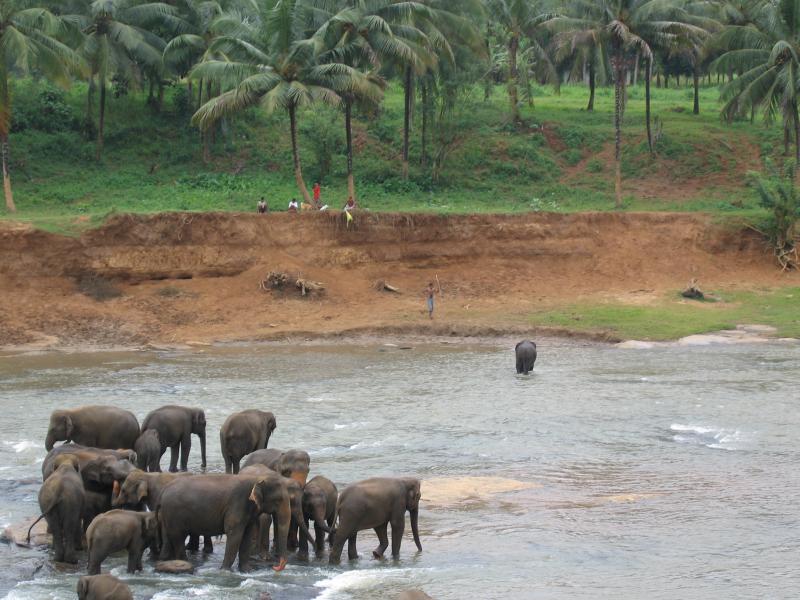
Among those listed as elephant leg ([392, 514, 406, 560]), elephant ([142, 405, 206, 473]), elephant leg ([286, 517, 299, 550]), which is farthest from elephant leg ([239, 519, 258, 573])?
elephant ([142, 405, 206, 473])

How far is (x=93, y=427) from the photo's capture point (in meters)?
16.7

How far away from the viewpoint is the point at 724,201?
4334 cm

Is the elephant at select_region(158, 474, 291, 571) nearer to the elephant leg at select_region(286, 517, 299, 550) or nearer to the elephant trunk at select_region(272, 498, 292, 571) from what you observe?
the elephant trunk at select_region(272, 498, 292, 571)

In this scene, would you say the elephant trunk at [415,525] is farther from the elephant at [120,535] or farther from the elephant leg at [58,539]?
the elephant leg at [58,539]

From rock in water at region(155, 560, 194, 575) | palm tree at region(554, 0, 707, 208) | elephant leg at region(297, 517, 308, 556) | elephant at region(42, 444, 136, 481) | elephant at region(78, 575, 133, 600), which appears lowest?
rock in water at region(155, 560, 194, 575)

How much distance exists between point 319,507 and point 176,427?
4726 millimetres

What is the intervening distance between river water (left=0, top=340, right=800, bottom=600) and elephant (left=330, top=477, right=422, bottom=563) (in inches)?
10.5

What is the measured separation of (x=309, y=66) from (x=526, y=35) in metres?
23.0

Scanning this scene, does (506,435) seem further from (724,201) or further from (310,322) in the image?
(724,201)

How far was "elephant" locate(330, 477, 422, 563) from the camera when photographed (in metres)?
12.9

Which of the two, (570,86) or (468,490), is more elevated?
(570,86)

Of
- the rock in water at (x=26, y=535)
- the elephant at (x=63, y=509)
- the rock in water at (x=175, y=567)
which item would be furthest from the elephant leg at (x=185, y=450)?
the rock in water at (x=175, y=567)

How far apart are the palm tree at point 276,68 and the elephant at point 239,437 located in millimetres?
20604

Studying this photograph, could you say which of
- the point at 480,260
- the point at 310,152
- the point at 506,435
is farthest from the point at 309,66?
the point at 506,435
